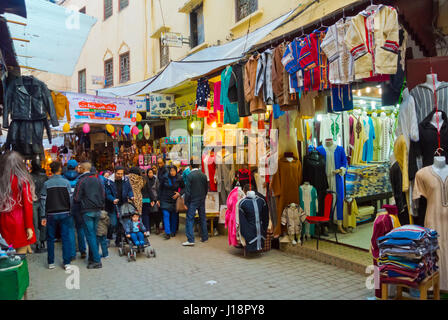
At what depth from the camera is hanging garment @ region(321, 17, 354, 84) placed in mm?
4836

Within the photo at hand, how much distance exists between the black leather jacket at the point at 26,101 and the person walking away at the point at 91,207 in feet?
4.65

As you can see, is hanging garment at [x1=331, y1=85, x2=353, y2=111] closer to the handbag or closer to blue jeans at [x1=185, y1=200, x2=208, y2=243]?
blue jeans at [x1=185, y1=200, x2=208, y2=243]

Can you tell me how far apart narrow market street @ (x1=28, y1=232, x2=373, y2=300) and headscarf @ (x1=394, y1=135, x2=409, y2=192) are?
162 cm

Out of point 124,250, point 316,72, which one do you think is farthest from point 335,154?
point 124,250

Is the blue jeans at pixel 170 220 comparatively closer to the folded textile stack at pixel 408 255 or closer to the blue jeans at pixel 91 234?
the blue jeans at pixel 91 234

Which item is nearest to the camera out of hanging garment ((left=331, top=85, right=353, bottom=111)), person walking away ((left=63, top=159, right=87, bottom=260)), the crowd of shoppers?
the crowd of shoppers

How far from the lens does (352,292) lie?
4895mm

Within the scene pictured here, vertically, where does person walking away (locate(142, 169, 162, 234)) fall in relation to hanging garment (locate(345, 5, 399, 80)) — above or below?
below

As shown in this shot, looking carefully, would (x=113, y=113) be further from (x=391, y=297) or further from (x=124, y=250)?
(x=391, y=297)

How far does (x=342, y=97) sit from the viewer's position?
18.8 ft

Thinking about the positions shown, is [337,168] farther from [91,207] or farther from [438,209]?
[91,207]

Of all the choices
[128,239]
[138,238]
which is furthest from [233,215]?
[128,239]

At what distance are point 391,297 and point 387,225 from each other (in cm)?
88

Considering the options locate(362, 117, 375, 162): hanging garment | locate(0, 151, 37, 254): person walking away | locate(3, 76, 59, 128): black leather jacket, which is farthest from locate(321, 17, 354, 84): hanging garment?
locate(3, 76, 59, 128): black leather jacket
